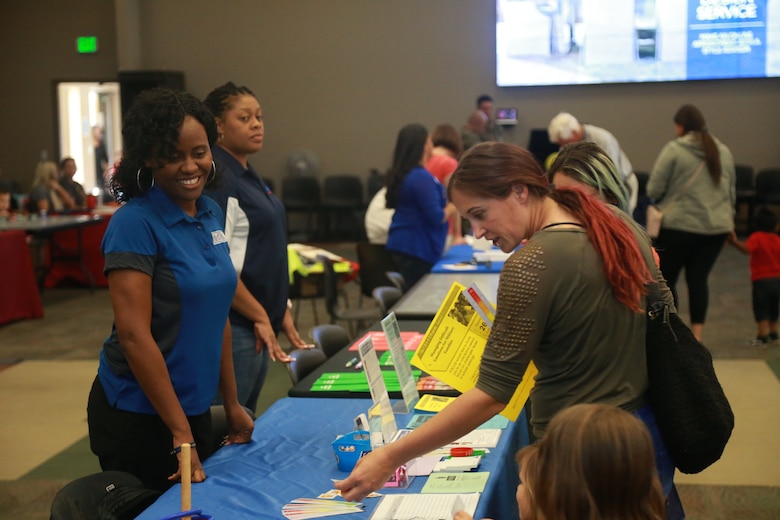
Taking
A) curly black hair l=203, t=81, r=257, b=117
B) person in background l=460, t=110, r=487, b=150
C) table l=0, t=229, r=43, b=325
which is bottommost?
table l=0, t=229, r=43, b=325

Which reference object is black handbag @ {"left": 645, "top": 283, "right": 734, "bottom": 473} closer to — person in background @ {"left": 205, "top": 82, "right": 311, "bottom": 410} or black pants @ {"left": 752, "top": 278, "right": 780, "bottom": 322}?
person in background @ {"left": 205, "top": 82, "right": 311, "bottom": 410}

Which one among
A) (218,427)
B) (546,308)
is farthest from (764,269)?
(546,308)

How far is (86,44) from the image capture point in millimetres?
14203

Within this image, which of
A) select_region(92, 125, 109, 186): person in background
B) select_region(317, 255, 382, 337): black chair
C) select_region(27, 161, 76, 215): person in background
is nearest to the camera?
select_region(317, 255, 382, 337): black chair

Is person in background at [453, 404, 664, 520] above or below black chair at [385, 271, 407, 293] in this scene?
above

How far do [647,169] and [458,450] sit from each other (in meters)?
10.7

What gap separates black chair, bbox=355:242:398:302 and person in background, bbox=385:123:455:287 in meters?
0.17

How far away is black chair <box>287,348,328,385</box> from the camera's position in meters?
3.20

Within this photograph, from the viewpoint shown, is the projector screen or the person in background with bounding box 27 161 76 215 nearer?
the person in background with bounding box 27 161 76 215

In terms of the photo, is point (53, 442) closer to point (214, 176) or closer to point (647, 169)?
point (214, 176)

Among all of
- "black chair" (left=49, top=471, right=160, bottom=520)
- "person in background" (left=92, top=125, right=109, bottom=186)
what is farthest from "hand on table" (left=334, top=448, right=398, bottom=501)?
"person in background" (left=92, top=125, right=109, bottom=186)

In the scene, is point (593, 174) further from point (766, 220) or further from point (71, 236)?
point (71, 236)

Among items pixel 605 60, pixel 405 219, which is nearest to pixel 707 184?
pixel 405 219

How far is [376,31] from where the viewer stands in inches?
512
